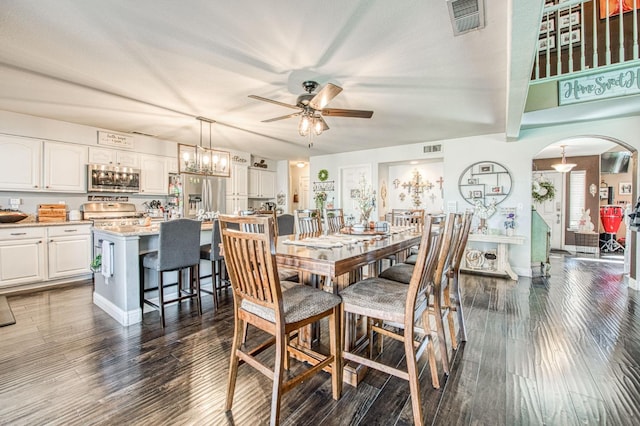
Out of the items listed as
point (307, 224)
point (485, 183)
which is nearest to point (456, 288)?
point (307, 224)

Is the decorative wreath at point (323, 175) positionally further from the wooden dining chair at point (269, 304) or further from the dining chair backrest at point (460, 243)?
the wooden dining chair at point (269, 304)

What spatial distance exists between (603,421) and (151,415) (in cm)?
246

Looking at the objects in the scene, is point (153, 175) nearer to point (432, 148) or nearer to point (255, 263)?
point (255, 263)

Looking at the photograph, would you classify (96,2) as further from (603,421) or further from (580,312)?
(580,312)

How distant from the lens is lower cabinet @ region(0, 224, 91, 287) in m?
3.68

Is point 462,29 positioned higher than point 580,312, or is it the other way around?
point 462,29

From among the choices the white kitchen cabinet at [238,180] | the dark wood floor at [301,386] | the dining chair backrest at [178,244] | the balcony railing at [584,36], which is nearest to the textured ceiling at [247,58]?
the balcony railing at [584,36]

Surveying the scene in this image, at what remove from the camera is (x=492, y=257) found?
468 cm

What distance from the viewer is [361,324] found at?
7.40ft

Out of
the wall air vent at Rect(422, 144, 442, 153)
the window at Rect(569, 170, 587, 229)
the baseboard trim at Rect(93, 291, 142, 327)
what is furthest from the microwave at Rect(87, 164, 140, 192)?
the window at Rect(569, 170, 587, 229)

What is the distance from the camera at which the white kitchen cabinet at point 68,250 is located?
4.02m

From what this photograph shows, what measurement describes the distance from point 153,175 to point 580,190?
384 inches

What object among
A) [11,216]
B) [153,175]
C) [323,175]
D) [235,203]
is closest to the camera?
[11,216]

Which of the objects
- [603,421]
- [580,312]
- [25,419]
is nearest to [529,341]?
[603,421]
